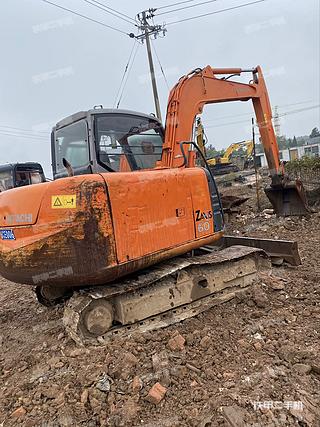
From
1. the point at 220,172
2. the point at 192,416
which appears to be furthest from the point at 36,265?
the point at 220,172

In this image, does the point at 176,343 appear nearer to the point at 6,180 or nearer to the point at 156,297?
the point at 156,297

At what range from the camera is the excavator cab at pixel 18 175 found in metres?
12.6

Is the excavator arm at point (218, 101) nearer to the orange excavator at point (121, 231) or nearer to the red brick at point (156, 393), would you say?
the orange excavator at point (121, 231)

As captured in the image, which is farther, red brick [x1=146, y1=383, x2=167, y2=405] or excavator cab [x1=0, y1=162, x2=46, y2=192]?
excavator cab [x1=0, y1=162, x2=46, y2=192]

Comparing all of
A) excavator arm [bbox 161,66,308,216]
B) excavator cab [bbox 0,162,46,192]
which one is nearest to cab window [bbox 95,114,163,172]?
excavator arm [bbox 161,66,308,216]

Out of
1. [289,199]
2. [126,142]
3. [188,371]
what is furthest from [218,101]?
[188,371]

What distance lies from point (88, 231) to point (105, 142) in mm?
1442

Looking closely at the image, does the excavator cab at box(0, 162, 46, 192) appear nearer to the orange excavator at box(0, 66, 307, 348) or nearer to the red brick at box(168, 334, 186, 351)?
the orange excavator at box(0, 66, 307, 348)

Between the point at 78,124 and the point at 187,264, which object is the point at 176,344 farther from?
the point at 78,124

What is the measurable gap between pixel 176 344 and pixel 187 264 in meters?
0.83

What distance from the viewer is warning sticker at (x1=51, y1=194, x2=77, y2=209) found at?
3.14m

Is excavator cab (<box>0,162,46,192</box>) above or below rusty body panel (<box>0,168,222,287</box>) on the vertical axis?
above

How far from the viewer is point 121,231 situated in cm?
333

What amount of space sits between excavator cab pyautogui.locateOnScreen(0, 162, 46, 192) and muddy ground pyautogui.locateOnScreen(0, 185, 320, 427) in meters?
9.16
